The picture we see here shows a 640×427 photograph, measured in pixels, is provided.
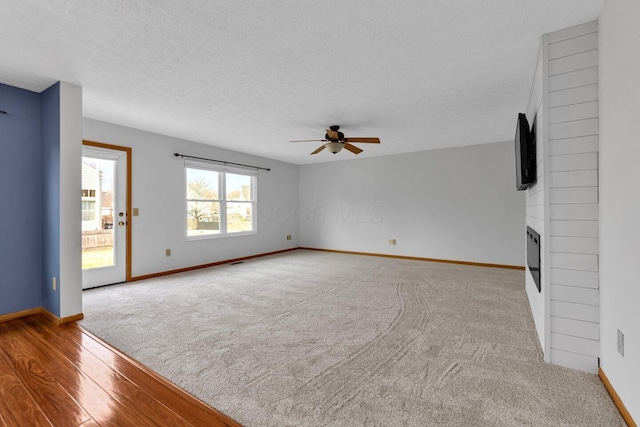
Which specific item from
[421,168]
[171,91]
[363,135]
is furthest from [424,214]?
[171,91]

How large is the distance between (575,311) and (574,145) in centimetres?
113

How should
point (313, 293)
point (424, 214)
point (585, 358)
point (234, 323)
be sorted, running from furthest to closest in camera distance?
point (424, 214) → point (313, 293) → point (234, 323) → point (585, 358)

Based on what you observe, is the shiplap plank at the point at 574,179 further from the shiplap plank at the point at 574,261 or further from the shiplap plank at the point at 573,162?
the shiplap plank at the point at 574,261

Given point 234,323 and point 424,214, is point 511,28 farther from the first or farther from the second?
point 424,214

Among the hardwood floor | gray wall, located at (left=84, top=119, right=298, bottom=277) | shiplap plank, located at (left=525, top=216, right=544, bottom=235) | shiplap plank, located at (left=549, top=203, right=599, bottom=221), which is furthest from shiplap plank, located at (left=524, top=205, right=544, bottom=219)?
gray wall, located at (left=84, top=119, right=298, bottom=277)

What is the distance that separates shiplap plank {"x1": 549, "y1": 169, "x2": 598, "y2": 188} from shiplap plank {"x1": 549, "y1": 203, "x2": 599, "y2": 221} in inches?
5.4

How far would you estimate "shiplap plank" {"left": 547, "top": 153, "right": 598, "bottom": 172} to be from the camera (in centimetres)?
188

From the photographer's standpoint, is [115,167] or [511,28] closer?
[511,28]

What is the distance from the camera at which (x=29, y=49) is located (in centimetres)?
223

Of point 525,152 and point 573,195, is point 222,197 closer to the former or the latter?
point 525,152

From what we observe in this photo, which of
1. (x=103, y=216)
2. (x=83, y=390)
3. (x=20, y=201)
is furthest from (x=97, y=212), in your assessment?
(x=83, y=390)

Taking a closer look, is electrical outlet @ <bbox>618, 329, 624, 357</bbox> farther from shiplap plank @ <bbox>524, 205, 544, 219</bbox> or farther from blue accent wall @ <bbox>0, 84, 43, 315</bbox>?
blue accent wall @ <bbox>0, 84, 43, 315</bbox>

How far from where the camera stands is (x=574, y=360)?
6.44 ft

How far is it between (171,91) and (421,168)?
486cm
